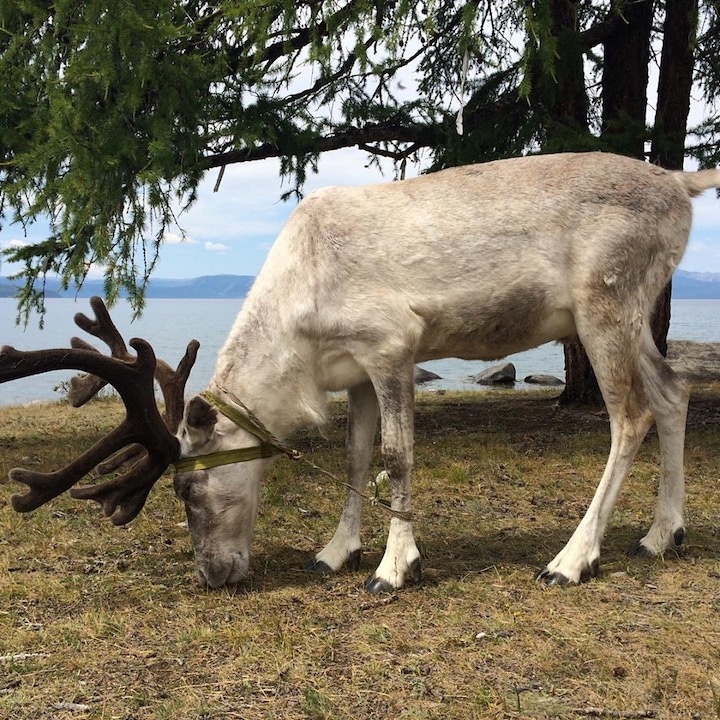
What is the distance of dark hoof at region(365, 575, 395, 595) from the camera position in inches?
189

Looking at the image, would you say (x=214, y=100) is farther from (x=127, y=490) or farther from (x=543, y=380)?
(x=543, y=380)

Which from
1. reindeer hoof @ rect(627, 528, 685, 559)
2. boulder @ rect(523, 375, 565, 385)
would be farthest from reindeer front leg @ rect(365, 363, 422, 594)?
boulder @ rect(523, 375, 565, 385)

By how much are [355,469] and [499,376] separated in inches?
553

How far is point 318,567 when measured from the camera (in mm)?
5246

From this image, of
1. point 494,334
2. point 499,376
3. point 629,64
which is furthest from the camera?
point 499,376

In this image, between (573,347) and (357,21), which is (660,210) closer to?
(357,21)

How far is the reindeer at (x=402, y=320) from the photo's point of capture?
191 inches

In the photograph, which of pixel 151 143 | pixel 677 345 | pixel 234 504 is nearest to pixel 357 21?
pixel 151 143

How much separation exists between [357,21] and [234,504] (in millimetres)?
4235

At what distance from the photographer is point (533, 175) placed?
200 inches

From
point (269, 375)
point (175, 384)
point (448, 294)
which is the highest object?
point (448, 294)

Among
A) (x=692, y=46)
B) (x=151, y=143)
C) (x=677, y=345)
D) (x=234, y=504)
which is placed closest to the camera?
(x=234, y=504)

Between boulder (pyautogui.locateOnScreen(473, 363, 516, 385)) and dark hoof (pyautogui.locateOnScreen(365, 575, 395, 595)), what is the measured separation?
569 inches

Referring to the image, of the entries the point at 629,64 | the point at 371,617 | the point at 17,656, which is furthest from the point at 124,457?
the point at 629,64
